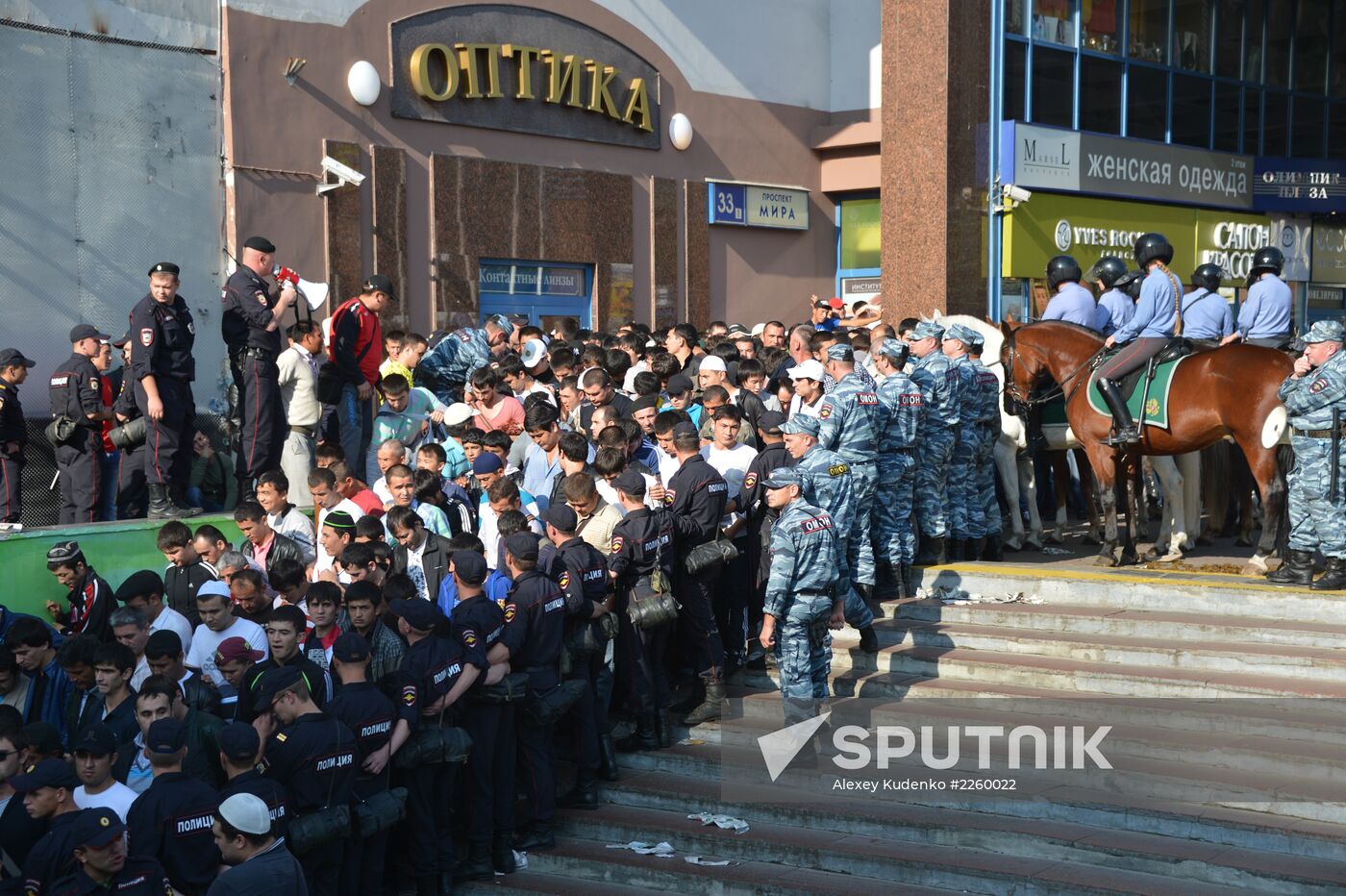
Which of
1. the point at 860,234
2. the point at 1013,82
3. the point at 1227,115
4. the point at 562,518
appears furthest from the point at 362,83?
the point at 1227,115

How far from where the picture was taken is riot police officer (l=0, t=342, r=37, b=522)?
1134cm

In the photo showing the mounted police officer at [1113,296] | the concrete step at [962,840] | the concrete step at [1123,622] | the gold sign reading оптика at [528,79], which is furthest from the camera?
the gold sign reading оптика at [528,79]

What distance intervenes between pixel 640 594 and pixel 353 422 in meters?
3.37

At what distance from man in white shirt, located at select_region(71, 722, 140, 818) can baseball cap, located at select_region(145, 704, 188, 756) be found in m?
0.31

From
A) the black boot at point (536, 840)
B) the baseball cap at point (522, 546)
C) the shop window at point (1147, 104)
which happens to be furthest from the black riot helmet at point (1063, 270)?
the black boot at point (536, 840)

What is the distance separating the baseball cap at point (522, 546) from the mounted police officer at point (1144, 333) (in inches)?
201

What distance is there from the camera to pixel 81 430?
11.7 m

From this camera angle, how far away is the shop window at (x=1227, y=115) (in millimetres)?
21656

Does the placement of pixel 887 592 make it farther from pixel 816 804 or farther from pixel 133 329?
pixel 133 329

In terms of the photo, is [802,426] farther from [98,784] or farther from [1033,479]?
[98,784]

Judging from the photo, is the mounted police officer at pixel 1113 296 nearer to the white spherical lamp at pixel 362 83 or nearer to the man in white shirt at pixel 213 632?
the man in white shirt at pixel 213 632

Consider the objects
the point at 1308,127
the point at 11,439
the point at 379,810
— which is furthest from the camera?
the point at 1308,127

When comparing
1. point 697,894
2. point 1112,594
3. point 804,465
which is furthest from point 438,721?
point 1112,594

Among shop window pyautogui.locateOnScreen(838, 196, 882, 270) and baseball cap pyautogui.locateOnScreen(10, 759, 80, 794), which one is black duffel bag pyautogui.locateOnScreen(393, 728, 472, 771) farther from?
shop window pyautogui.locateOnScreen(838, 196, 882, 270)
